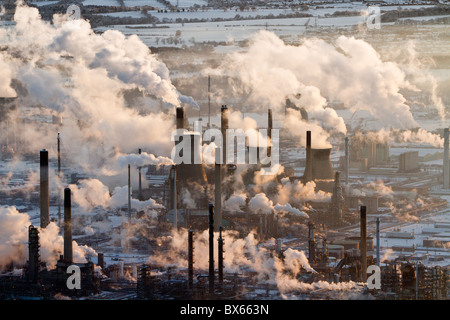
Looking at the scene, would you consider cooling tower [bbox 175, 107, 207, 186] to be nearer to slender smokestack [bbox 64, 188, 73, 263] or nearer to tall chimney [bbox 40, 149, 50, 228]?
tall chimney [bbox 40, 149, 50, 228]

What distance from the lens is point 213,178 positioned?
20.3 metres

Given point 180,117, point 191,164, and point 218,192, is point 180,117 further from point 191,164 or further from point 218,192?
point 218,192

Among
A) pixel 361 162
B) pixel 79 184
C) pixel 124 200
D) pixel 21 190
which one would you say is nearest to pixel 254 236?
pixel 124 200

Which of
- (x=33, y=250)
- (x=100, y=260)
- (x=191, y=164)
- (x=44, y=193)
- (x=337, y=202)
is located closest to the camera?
(x=33, y=250)

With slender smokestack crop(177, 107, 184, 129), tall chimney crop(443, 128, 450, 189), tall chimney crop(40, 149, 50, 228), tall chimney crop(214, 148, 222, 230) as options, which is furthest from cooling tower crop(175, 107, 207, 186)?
tall chimney crop(443, 128, 450, 189)

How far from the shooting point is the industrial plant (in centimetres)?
1449

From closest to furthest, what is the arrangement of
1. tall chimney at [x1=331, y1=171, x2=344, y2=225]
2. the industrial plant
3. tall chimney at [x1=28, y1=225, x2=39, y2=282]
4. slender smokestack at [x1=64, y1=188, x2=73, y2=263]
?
tall chimney at [x1=28, y1=225, x2=39, y2=282]
the industrial plant
slender smokestack at [x1=64, y1=188, x2=73, y2=263]
tall chimney at [x1=331, y1=171, x2=344, y2=225]

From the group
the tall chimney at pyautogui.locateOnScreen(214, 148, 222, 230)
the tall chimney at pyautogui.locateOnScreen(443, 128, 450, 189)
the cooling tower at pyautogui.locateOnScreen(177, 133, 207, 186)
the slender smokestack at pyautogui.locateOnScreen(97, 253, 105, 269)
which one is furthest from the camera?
the tall chimney at pyautogui.locateOnScreen(443, 128, 450, 189)

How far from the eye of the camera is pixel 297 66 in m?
23.8

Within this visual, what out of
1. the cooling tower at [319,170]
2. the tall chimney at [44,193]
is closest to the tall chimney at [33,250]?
the tall chimney at [44,193]

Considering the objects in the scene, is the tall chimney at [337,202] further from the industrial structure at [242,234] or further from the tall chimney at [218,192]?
the tall chimney at [218,192]

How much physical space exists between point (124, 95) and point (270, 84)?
4193 millimetres

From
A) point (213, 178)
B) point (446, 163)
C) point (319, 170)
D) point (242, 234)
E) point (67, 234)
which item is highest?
point (446, 163)

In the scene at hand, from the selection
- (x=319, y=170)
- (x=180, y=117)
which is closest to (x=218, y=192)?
(x=180, y=117)
